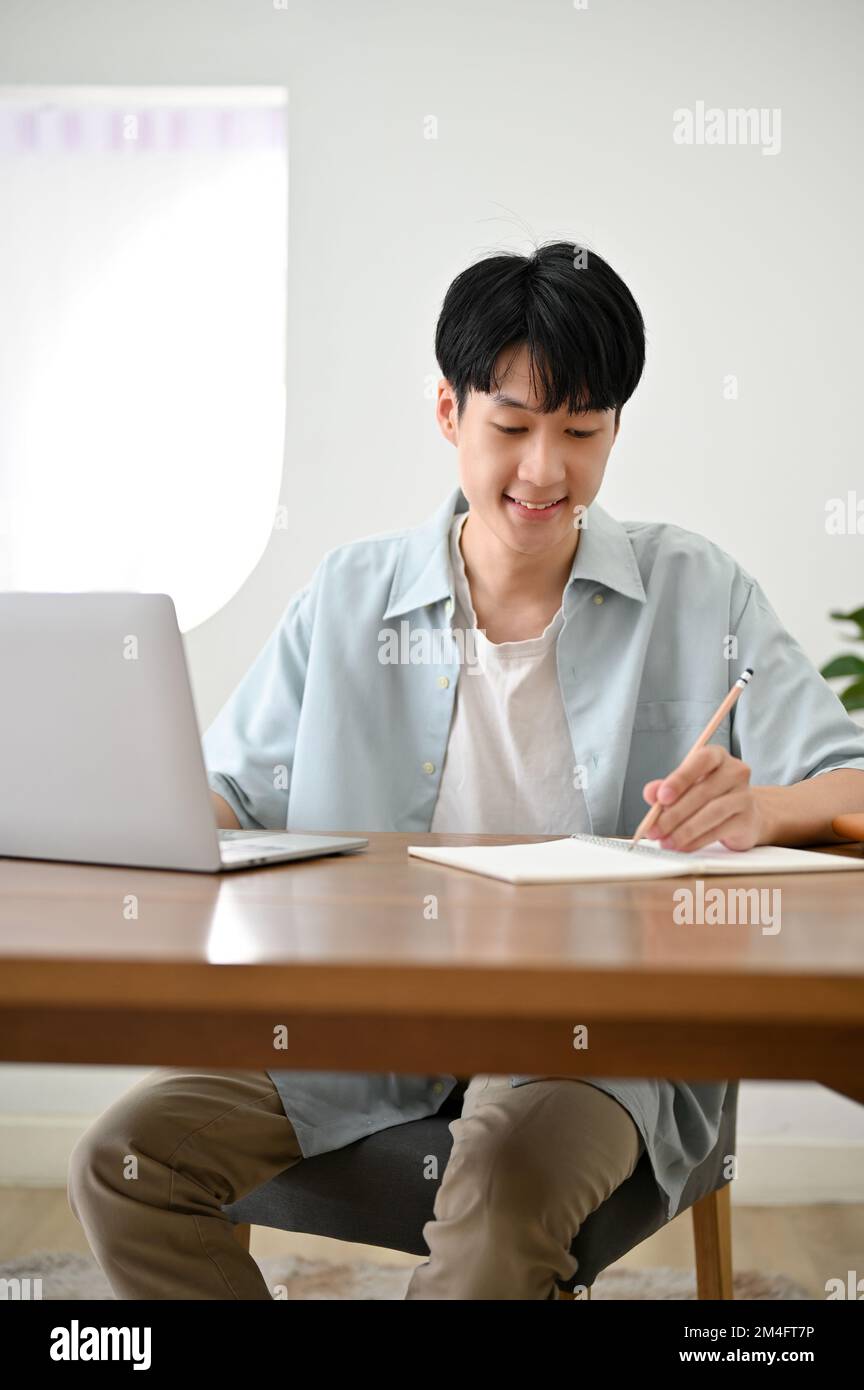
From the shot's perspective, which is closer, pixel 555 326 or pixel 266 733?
pixel 555 326

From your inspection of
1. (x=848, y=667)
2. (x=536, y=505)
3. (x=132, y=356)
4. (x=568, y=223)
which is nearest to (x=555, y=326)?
(x=536, y=505)

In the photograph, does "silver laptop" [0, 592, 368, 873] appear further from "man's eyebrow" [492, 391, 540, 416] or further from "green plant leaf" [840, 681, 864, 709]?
"green plant leaf" [840, 681, 864, 709]

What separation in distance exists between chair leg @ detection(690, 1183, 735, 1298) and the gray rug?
25.2 inches

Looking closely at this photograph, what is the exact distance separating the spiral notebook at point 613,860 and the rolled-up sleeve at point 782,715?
9.2 inches

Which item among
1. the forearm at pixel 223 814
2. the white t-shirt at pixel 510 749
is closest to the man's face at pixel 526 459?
the white t-shirt at pixel 510 749

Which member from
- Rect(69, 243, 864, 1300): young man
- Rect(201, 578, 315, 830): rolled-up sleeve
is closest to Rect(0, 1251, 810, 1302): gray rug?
Rect(69, 243, 864, 1300): young man

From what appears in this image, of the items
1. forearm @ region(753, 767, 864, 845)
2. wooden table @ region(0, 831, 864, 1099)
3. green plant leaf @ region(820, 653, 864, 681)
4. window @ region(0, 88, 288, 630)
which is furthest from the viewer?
window @ region(0, 88, 288, 630)

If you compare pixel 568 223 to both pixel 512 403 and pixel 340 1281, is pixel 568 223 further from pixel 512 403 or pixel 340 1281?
pixel 340 1281

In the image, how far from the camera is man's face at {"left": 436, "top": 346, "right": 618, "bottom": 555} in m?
1.47

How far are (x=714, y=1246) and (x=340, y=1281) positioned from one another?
0.93 metres

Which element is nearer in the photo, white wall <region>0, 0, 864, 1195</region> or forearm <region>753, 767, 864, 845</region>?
forearm <region>753, 767, 864, 845</region>

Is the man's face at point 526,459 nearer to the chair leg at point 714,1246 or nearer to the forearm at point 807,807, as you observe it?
the forearm at point 807,807

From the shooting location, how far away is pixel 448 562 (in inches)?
63.8

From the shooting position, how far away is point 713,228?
8.71 ft
